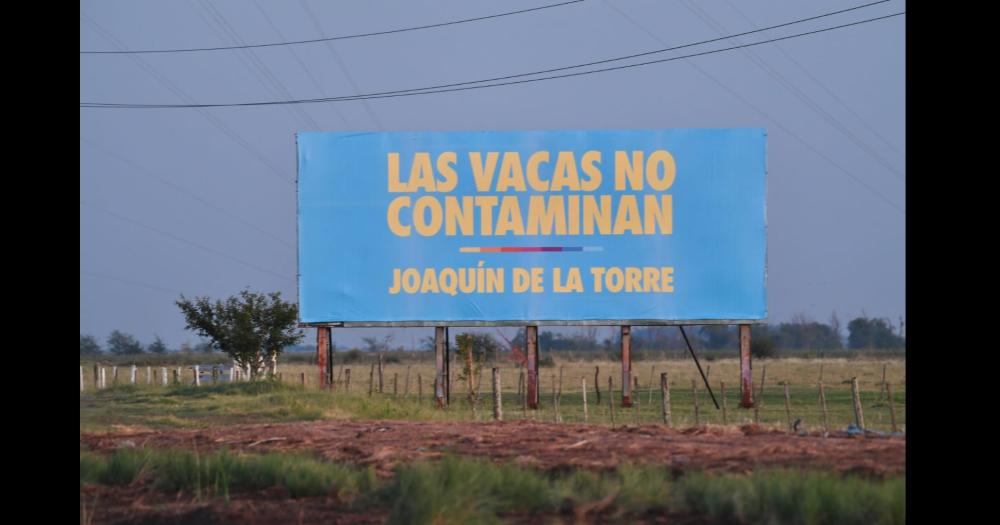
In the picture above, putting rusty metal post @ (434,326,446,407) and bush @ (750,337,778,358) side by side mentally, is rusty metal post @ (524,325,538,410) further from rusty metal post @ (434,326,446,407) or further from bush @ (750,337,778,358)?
bush @ (750,337,778,358)

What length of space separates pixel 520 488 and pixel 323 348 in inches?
823

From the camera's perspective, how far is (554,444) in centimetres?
1900

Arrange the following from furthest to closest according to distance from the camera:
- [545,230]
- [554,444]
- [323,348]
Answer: [323,348]
[545,230]
[554,444]

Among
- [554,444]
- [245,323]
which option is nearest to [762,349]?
[245,323]

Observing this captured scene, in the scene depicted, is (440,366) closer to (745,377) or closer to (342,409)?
(342,409)

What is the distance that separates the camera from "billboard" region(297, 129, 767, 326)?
3256 centimetres

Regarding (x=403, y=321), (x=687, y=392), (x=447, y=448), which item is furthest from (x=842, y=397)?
(x=447, y=448)

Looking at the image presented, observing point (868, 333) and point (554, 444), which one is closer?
point (554, 444)

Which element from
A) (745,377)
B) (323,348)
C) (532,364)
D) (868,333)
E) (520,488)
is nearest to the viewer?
(520,488)

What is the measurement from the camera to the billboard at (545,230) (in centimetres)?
3256

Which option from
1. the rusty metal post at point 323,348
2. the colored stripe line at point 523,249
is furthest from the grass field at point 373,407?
the colored stripe line at point 523,249

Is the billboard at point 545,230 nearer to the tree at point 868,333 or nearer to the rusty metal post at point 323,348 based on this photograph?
the rusty metal post at point 323,348

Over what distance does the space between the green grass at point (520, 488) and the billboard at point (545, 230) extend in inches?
632
